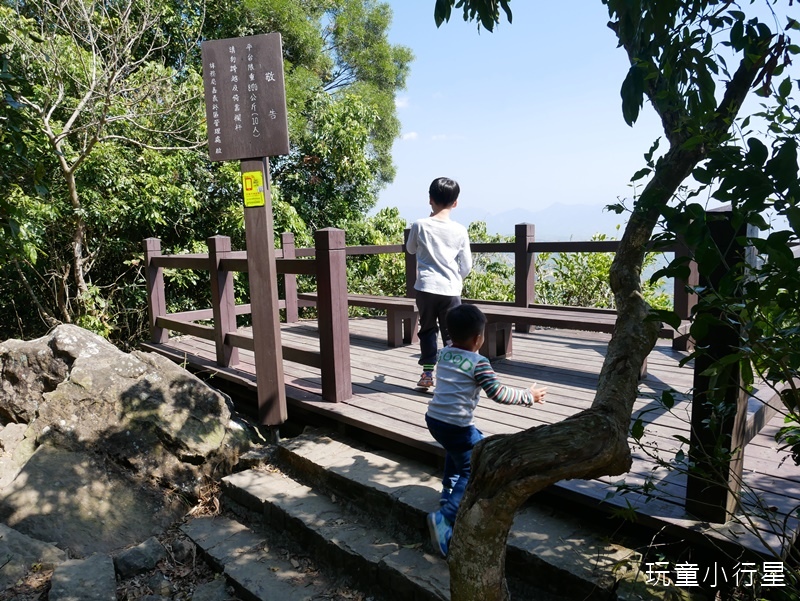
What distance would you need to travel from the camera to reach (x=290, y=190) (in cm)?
1098

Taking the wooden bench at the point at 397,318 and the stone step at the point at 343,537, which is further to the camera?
the wooden bench at the point at 397,318

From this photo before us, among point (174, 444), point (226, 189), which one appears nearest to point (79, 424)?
point (174, 444)

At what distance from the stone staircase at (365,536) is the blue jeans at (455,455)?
171mm

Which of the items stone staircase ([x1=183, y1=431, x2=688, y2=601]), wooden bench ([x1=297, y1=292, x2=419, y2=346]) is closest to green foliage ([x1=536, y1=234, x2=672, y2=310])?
wooden bench ([x1=297, y1=292, x2=419, y2=346])

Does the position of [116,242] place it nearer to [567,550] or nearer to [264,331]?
[264,331]

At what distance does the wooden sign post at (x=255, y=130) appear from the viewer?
3.95m

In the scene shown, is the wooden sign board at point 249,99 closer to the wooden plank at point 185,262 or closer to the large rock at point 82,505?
the wooden plank at point 185,262

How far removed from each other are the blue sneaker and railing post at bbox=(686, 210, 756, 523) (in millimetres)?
1017

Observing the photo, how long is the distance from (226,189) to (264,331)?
19.3ft

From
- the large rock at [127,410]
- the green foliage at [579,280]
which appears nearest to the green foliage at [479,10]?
the large rock at [127,410]

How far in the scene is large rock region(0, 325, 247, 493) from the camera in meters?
4.00

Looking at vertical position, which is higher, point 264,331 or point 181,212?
point 181,212

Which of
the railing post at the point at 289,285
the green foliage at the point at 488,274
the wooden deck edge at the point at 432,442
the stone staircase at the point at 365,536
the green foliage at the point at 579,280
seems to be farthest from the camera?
the green foliage at the point at 488,274

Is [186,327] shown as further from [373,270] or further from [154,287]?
[373,270]
